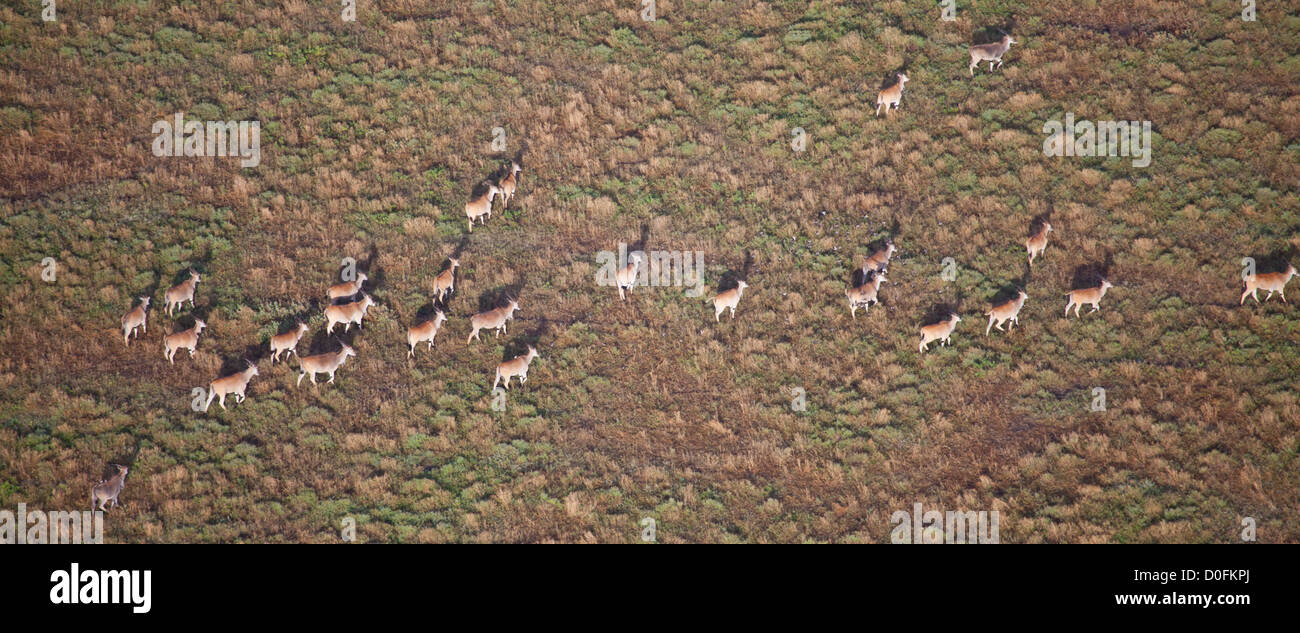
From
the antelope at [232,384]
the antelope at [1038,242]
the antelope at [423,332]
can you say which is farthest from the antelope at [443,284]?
the antelope at [1038,242]

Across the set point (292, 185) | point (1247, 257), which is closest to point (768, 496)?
point (1247, 257)

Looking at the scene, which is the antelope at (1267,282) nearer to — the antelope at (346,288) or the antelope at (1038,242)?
the antelope at (1038,242)

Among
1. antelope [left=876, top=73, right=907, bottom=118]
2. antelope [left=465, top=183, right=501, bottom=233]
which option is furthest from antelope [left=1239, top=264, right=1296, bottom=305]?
antelope [left=465, top=183, right=501, bottom=233]

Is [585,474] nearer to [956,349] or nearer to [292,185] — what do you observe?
[956,349]

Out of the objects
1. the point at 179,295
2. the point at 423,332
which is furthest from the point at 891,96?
the point at 179,295

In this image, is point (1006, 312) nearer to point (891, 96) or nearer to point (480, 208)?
Result: point (891, 96)
